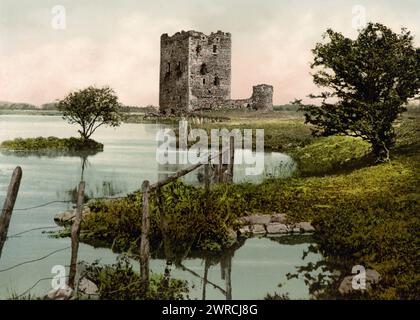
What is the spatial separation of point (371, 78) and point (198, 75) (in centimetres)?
5466

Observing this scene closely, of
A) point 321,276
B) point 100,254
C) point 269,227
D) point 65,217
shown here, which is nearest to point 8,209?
point 100,254

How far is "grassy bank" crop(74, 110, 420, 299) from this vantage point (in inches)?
456

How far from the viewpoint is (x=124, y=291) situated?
9742 millimetres

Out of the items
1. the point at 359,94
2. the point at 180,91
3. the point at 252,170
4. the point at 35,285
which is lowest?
the point at 35,285

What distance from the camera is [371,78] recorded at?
2162 centimetres

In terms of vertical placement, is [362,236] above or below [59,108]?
below

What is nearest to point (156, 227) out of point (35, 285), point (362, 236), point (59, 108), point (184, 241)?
point (184, 241)

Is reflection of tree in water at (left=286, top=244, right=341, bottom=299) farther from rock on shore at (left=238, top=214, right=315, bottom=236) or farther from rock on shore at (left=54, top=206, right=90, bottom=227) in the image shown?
rock on shore at (left=54, top=206, right=90, bottom=227)

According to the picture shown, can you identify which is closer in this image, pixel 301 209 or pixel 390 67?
pixel 301 209

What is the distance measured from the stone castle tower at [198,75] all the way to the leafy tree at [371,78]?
52.6m

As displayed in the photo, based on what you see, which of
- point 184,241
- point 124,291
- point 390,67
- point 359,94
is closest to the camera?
point 124,291

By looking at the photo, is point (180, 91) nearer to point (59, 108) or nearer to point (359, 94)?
point (59, 108)

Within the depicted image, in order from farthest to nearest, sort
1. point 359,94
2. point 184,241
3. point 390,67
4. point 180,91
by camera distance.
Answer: point 180,91, point 359,94, point 390,67, point 184,241

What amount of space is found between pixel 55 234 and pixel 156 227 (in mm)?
3142
